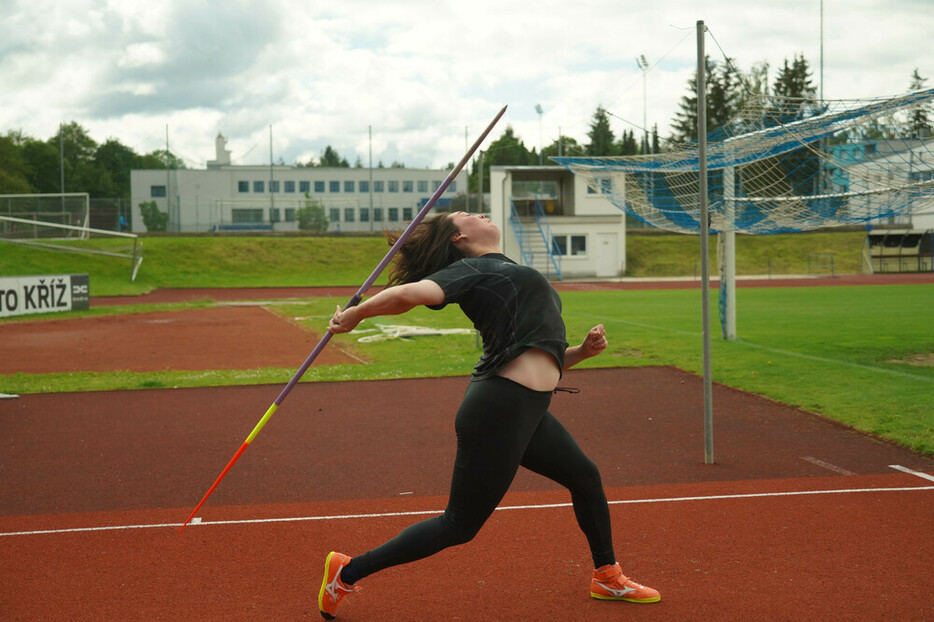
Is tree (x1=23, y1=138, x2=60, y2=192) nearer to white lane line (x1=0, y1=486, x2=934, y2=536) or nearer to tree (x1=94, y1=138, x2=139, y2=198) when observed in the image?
tree (x1=94, y1=138, x2=139, y2=198)

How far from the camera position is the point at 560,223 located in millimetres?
47375

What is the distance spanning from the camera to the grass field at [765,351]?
10.4m

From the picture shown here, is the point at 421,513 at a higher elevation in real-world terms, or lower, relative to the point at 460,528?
lower

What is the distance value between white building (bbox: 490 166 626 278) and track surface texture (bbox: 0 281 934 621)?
36.7 m

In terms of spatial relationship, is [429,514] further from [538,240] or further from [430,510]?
[538,240]

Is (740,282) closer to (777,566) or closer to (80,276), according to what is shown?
(80,276)

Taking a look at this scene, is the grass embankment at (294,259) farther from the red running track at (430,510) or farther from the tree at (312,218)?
the red running track at (430,510)

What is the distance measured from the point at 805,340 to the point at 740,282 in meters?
25.8

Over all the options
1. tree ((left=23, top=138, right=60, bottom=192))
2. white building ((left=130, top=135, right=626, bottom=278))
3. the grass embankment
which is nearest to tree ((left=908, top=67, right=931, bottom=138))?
white building ((left=130, top=135, right=626, bottom=278))

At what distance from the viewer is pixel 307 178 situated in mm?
86500

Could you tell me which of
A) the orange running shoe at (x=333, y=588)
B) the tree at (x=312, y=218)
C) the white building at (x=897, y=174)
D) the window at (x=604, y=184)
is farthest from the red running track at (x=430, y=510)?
the tree at (x=312, y=218)

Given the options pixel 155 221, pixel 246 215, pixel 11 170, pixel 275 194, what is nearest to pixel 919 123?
pixel 155 221

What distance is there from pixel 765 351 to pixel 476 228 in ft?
39.2

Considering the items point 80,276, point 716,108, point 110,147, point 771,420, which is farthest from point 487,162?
point 771,420
